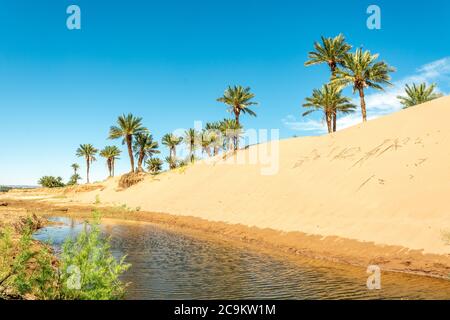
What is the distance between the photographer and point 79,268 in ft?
25.4

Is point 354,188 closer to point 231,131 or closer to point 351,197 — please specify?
point 351,197

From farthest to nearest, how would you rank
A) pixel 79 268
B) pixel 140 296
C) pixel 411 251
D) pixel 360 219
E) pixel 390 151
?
1. pixel 390 151
2. pixel 360 219
3. pixel 411 251
4. pixel 140 296
5. pixel 79 268

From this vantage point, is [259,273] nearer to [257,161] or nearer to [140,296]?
[140,296]

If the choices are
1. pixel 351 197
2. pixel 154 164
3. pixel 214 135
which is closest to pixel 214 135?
pixel 214 135

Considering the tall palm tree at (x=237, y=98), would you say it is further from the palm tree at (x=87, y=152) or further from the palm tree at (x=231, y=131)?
the palm tree at (x=87, y=152)

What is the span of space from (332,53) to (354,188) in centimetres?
3050

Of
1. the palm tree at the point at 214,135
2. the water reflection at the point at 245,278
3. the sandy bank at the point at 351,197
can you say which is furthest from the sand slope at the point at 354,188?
the palm tree at the point at 214,135

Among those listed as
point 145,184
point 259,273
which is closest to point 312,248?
point 259,273

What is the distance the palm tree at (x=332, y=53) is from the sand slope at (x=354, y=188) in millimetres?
12519

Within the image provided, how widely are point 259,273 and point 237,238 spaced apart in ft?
31.6

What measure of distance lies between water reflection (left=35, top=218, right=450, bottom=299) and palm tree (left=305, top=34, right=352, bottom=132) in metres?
36.9

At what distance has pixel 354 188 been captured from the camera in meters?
26.0

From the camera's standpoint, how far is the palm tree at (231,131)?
60.8 m

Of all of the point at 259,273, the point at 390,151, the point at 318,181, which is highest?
the point at 390,151
